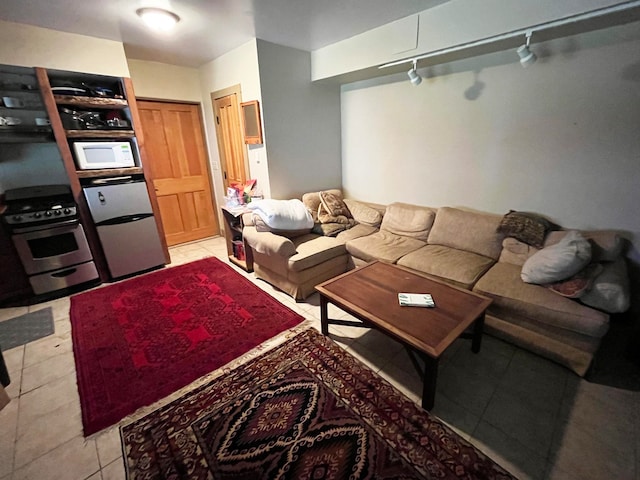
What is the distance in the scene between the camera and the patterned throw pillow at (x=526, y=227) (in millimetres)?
2324

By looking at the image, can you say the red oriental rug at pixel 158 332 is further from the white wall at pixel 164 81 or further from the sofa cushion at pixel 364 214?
the white wall at pixel 164 81

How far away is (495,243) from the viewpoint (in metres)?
2.54

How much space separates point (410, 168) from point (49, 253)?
13.0ft

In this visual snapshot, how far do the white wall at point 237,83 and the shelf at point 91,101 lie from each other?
1207 millimetres

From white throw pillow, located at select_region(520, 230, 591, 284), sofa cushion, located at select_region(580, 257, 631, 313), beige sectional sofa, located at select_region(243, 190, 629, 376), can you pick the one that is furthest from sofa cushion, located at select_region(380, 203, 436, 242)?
sofa cushion, located at select_region(580, 257, 631, 313)

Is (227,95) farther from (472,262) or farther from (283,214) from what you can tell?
(472,262)

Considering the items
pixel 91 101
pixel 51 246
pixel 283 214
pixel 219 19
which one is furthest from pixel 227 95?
pixel 51 246

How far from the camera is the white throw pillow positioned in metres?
1.85

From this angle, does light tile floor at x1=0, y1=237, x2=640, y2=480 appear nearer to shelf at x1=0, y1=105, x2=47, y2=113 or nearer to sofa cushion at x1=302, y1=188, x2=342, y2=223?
sofa cushion at x1=302, y1=188, x2=342, y2=223

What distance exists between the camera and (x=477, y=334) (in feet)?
6.32

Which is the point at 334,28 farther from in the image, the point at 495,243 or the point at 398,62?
the point at 495,243

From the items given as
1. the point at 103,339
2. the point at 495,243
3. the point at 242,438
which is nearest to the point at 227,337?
the point at 242,438

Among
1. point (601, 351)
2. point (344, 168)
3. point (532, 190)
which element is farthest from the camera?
point (344, 168)

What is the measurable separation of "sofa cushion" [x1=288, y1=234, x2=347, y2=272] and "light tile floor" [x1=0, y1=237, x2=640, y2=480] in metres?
0.80
